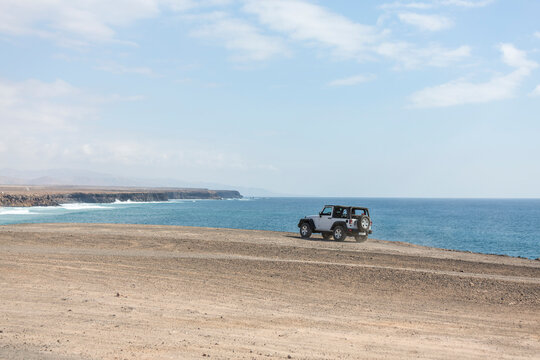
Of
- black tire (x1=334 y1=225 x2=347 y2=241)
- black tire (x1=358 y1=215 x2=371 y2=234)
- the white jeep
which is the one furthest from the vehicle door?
black tire (x1=358 y1=215 x2=371 y2=234)

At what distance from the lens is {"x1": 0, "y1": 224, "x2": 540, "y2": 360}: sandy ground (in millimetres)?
8414

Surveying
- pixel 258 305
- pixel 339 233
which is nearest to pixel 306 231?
pixel 339 233

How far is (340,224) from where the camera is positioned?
2914cm

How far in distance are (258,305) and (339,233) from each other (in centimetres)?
1775

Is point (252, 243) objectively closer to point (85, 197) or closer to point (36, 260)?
point (36, 260)

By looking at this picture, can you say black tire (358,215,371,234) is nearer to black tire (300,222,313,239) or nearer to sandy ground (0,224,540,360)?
black tire (300,222,313,239)

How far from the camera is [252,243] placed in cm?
2612

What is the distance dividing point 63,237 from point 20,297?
15997 mm

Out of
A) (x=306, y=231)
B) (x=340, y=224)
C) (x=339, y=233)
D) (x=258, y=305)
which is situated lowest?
(x=258, y=305)

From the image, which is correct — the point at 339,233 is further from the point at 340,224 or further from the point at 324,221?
the point at 324,221

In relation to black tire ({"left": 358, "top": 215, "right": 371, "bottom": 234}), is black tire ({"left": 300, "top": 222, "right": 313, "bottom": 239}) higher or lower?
lower

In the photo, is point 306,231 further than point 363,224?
Yes

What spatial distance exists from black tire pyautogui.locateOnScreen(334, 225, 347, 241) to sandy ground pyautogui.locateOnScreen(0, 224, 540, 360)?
6755 mm

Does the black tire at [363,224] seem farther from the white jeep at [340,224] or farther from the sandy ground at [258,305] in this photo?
the sandy ground at [258,305]
